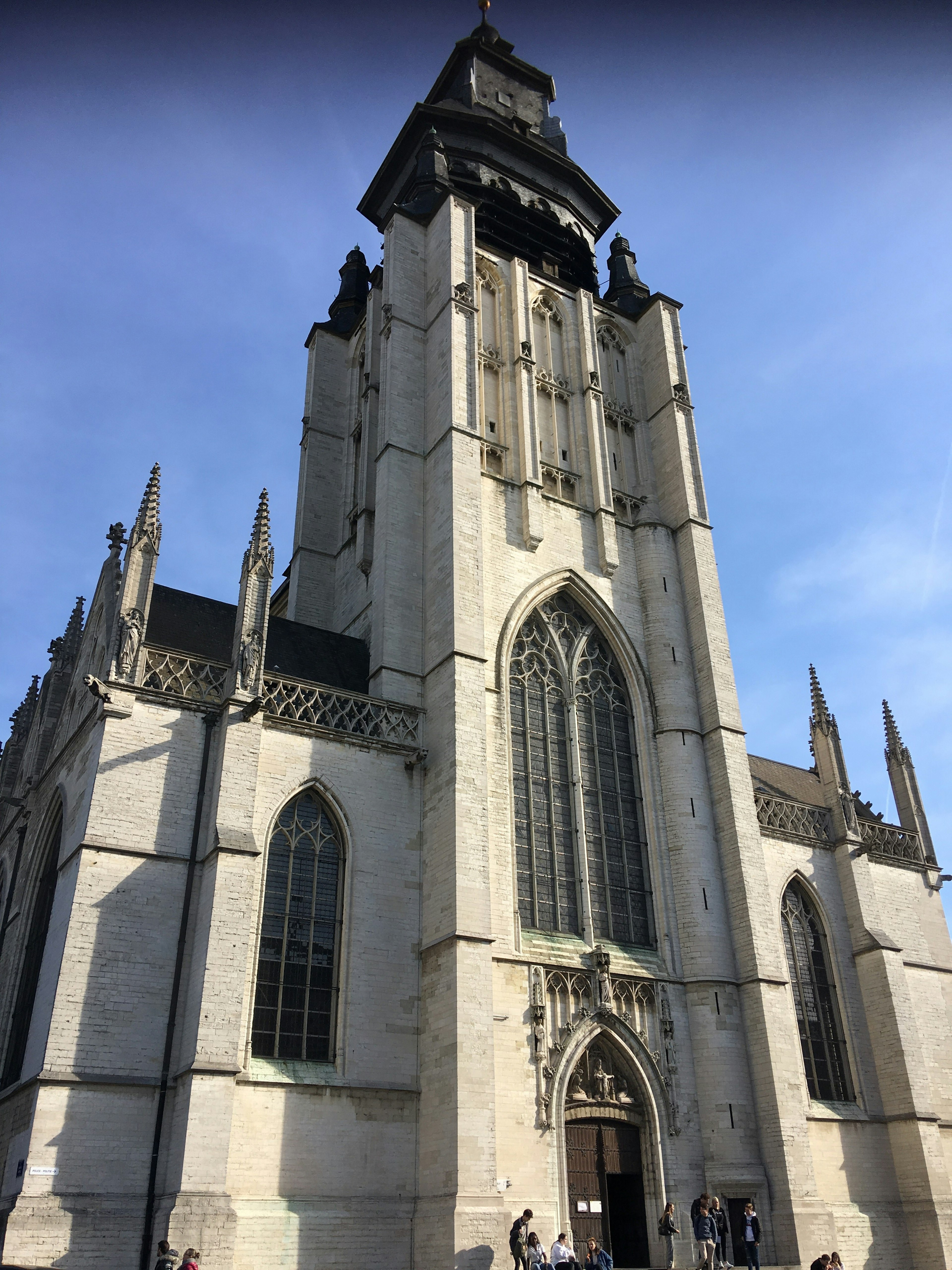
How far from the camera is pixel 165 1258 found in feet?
36.8

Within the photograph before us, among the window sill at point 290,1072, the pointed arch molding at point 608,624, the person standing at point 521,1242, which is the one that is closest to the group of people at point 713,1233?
the person standing at point 521,1242

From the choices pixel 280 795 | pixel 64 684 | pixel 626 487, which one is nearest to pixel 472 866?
pixel 280 795

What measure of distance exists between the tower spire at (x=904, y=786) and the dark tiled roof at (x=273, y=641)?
13382mm

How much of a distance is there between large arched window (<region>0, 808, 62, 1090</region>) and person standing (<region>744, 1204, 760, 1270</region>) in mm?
10478

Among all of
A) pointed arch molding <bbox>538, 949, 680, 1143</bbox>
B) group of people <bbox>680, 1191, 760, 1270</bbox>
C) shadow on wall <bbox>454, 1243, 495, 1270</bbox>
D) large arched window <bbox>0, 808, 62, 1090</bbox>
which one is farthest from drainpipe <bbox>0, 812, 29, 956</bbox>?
group of people <bbox>680, 1191, 760, 1270</bbox>

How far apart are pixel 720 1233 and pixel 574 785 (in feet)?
23.9

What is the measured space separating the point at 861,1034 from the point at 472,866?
9380 mm

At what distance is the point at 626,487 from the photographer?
23641mm

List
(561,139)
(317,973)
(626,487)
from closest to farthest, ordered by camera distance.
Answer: (317,973)
(626,487)
(561,139)

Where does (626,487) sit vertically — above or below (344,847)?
above

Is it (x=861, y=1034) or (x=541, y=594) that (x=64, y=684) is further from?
(x=861, y=1034)

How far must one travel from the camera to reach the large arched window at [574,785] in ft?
58.9

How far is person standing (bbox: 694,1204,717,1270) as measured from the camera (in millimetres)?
13906

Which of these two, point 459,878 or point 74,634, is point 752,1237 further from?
point 74,634
